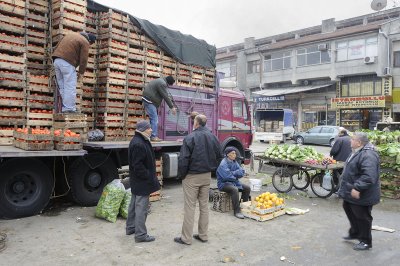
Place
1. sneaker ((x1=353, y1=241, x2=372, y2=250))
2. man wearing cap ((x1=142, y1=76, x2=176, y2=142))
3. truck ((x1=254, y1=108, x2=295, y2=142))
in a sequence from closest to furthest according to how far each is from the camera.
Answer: sneaker ((x1=353, y1=241, x2=372, y2=250))
man wearing cap ((x1=142, y1=76, x2=176, y2=142))
truck ((x1=254, y1=108, x2=295, y2=142))

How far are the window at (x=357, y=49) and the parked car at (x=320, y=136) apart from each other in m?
9.77

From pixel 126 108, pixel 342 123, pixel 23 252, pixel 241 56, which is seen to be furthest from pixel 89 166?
pixel 241 56

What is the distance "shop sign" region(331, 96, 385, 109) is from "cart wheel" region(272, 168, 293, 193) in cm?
2380

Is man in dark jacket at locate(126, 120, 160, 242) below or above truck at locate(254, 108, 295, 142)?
below

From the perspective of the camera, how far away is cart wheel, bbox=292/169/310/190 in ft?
33.3

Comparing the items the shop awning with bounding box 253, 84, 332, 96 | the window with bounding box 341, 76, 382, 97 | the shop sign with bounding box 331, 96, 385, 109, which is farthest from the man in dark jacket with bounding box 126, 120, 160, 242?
the shop awning with bounding box 253, 84, 332, 96

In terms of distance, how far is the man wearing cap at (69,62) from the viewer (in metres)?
7.77

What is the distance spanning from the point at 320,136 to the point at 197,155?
22.9 m

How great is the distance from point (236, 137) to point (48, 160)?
272 inches

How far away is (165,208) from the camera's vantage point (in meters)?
8.04

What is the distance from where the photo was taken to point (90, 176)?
26.7ft

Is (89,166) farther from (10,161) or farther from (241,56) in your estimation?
(241,56)

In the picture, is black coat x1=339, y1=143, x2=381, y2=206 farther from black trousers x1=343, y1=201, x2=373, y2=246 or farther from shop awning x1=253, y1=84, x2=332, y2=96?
shop awning x1=253, y1=84, x2=332, y2=96

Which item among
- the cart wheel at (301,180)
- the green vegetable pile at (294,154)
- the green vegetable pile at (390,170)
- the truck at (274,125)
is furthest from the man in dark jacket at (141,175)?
the truck at (274,125)
